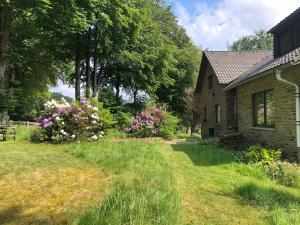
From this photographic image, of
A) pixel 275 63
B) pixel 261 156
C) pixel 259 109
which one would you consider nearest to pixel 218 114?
pixel 259 109

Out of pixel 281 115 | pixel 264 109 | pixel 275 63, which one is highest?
pixel 275 63

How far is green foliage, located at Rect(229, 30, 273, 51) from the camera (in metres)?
57.3

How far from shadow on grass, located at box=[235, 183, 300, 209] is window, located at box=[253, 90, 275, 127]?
6.95m

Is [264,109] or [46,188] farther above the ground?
[264,109]

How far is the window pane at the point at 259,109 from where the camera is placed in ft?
48.0

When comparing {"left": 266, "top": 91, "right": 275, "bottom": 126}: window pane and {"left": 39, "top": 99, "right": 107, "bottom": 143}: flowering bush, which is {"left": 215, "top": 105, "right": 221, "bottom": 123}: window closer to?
{"left": 266, "top": 91, "right": 275, "bottom": 126}: window pane

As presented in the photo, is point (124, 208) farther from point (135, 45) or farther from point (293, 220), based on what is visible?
point (135, 45)

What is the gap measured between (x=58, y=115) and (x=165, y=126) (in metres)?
8.43

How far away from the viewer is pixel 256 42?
193 feet

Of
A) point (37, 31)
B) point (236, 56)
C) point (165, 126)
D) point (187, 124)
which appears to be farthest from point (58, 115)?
point (187, 124)

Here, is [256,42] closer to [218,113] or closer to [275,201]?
[218,113]

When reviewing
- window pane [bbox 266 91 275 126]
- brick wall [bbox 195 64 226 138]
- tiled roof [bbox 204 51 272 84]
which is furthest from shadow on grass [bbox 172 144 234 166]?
tiled roof [bbox 204 51 272 84]

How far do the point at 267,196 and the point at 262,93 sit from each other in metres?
8.86

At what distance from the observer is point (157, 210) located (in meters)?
4.78
